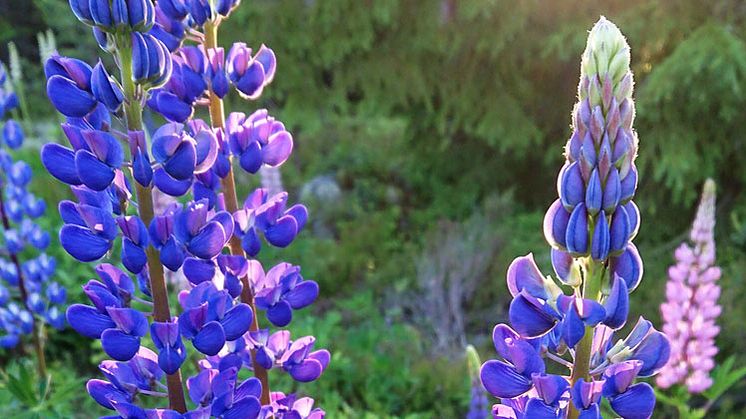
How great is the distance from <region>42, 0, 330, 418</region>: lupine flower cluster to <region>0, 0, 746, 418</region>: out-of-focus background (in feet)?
6.31

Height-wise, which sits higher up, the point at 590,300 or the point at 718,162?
the point at 718,162

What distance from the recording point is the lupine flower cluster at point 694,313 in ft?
8.37

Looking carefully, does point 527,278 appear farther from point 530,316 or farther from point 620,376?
point 620,376

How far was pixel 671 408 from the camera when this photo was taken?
349 cm

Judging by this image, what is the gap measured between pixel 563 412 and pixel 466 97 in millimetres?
4771

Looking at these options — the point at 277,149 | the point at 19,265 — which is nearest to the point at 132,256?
the point at 277,149

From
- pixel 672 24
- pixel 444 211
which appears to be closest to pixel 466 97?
pixel 444 211

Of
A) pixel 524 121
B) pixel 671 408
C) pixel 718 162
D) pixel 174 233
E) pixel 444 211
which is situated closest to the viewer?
pixel 174 233

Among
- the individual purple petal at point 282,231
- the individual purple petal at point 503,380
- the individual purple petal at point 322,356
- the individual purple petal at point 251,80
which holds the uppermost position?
the individual purple petal at point 251,80

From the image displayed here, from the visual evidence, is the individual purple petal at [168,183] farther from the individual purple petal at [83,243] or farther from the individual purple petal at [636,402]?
the individual purple petal at [636,402]

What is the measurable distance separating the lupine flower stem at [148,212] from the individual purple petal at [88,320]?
0.08 metres

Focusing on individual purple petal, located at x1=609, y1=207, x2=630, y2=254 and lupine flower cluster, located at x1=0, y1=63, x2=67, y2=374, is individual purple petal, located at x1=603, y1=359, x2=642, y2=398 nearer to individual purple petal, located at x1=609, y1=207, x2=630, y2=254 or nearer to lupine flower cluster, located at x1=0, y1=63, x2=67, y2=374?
individual purple petal, located at x1=609, y1=207, x2=630, y2=254

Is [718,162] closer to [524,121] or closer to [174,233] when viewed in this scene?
[524,121]

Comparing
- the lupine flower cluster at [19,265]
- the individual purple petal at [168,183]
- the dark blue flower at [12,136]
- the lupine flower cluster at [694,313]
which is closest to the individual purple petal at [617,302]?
the individual purple petal at [168,183]
